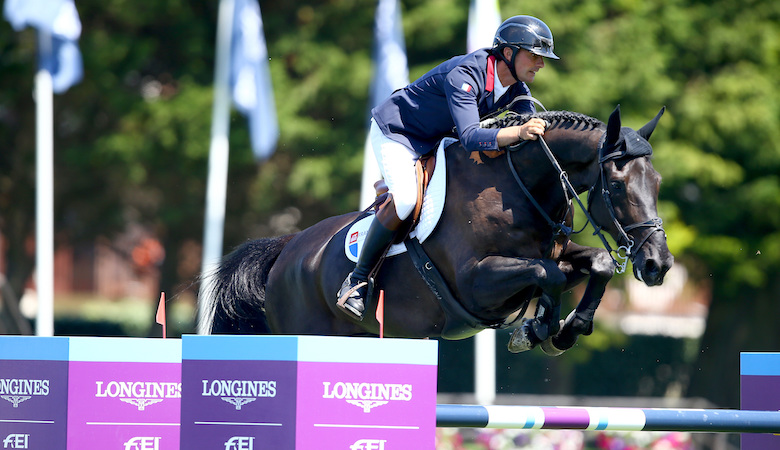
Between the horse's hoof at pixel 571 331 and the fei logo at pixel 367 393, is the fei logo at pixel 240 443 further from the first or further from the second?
the horse's hoof at pixel 571 331

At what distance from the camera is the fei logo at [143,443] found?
4.34 meters

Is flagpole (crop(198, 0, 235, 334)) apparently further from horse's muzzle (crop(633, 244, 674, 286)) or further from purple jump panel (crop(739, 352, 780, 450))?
horse's muzzle (crop(633, 244, 674, 286))

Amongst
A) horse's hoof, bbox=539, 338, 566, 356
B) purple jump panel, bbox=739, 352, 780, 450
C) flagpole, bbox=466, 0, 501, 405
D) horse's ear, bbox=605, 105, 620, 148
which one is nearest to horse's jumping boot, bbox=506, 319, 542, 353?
horse's hoof, bbox=539, 338, 566, 356

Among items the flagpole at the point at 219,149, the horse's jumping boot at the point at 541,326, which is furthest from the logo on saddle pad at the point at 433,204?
the flagpole at the point at 219,149

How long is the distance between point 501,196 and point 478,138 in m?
0.36

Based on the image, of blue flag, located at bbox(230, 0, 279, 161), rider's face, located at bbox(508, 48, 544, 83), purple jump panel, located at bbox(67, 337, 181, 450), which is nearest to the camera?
purple jump panel, located at bbox(67, 337, 181, 450)

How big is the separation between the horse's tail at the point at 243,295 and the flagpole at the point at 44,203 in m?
5.87

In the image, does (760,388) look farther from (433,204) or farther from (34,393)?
(34,393)

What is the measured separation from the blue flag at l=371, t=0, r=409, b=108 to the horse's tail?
23.4 ft

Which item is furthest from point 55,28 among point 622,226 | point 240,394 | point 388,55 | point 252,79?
point 240,394

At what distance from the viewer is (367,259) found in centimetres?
523

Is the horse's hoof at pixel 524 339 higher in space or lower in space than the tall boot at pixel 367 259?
lower

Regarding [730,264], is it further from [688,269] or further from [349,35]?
[349,35]

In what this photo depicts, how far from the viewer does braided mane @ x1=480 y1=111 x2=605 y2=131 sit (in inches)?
193
